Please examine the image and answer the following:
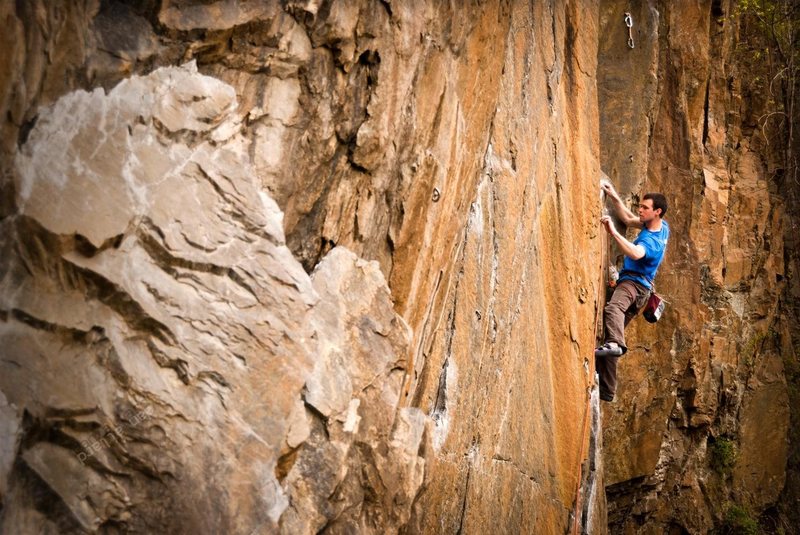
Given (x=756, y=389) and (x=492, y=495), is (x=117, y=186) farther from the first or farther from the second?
(x=756, y=389)

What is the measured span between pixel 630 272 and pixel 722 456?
469cm

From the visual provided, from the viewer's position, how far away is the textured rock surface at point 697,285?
32.1ft

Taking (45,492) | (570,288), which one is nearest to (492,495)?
(570,288)

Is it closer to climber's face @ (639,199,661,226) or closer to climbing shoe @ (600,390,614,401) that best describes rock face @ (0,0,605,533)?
climber's face @ (639,199,661,226)

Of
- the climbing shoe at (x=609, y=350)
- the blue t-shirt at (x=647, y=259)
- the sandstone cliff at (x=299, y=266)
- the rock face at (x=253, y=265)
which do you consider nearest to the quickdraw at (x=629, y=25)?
the sandstone cliff at (x=299, y=266)

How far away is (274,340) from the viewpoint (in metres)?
4.28

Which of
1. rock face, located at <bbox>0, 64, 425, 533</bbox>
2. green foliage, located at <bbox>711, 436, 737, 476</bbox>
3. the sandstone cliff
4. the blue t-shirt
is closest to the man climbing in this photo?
the blue t-shirt

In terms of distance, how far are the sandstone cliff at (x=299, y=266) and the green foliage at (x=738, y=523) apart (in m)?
4.29

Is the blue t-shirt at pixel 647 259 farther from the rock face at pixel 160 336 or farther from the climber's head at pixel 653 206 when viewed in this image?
the rock face at pixel 160 336

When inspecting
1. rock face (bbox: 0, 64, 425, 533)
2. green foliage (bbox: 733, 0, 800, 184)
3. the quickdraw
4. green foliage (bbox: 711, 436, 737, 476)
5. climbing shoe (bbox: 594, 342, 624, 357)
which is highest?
green foliage (bbox: 733, 0, 800, 184)

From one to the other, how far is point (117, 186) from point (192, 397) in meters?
1.07

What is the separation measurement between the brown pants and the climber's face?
2.29 ft

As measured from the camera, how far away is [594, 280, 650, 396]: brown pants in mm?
8641

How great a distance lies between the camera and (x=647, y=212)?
851 cm
